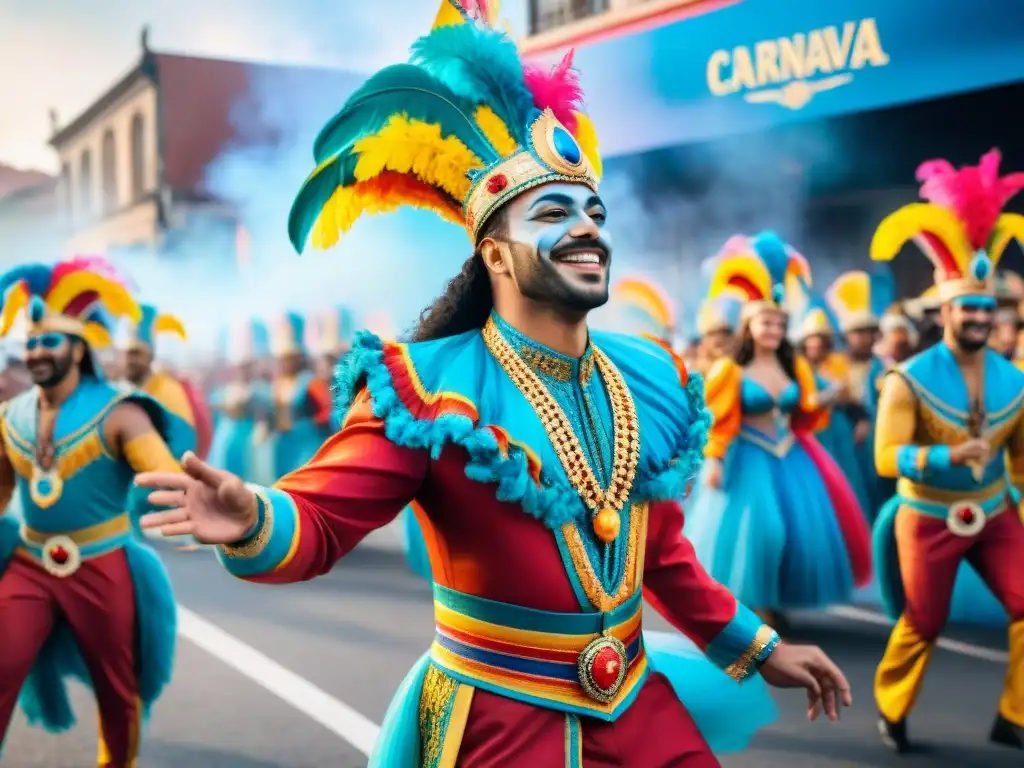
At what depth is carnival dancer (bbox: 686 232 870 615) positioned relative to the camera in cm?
695

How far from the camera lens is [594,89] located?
47.1 ft

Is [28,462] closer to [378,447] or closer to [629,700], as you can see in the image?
[378,447]

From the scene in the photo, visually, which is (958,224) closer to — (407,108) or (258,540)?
(407,108)

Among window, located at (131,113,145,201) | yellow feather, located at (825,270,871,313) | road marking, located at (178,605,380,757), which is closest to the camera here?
road marking, located at (178,605,380,757)

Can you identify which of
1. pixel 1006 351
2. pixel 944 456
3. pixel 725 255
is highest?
pixel 725 255

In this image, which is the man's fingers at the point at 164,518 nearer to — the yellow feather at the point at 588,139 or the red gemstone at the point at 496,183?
the red gemstone at the point at 496,183

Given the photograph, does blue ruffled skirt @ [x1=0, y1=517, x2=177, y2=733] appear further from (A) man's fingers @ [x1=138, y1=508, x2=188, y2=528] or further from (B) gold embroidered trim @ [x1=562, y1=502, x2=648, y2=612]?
(A) man's fingers @ [x1=138, y1=508, x2=188, y2=528]

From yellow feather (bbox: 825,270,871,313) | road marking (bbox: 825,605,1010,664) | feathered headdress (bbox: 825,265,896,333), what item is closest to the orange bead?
road marking (bbox: 825,605,1010,664)

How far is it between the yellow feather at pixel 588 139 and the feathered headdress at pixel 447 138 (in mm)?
141

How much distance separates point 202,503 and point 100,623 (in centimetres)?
282

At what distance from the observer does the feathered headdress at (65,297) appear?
4852 millimetres

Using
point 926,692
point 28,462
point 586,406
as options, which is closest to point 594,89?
point 926,692

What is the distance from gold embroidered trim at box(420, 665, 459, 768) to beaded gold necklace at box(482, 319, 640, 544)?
1.54 ft

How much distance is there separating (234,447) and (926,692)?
8372 mm
